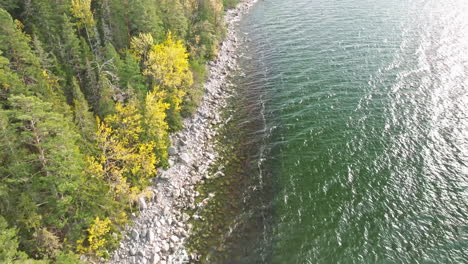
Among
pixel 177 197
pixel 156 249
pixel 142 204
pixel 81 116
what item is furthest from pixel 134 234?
pixel 81 116

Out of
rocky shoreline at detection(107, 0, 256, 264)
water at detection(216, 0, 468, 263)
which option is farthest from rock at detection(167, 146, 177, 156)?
water at detection(216, 0, 468, 263)

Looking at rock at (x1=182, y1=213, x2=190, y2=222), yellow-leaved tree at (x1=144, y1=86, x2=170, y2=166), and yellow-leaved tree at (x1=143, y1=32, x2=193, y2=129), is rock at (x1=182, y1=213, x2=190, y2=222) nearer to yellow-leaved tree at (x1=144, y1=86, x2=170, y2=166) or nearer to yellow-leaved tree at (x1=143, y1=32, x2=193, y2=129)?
yellow-leaved tree at (x1=144, y1=86, x2=170, y2=166)

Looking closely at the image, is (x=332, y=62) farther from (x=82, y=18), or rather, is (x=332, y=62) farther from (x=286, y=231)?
(x=82, y=18)

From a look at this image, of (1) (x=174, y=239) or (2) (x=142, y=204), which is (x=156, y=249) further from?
(2) (x=142, y=204)

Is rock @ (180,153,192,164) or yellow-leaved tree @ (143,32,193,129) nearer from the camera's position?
rock @ (180,153,192,164)

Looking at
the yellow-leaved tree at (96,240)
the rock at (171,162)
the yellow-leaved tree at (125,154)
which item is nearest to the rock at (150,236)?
the yellow-leaved tree at (125,154)

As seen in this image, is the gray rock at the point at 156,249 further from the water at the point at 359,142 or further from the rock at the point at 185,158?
the rock at the point at 185,158

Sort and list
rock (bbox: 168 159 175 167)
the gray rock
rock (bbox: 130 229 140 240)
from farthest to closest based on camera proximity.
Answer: rock (bbox: 168 159 175 167) < rock (bbox: 130 229 140 240) < the gray rock
